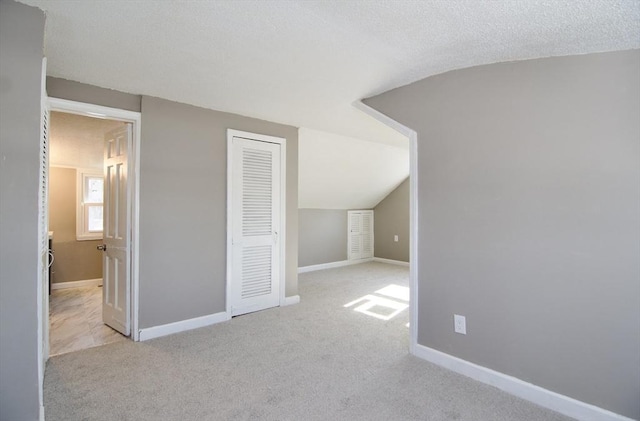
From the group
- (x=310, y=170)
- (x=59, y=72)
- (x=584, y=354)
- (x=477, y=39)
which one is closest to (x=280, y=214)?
(x=310, y=170)

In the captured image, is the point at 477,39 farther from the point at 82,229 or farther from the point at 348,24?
the point at 82,229

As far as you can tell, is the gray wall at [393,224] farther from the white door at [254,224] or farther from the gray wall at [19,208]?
the gray wall at [19,208]

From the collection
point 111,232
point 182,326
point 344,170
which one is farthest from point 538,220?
point 111,232

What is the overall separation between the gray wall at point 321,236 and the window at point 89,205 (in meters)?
3.39

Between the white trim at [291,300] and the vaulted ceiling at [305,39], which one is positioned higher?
the vaulted ceiling at [305,39]

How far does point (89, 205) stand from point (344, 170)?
423cm

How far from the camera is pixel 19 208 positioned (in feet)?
5.15

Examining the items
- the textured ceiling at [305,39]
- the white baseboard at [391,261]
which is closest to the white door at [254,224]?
the textured ceiling at [305,39]

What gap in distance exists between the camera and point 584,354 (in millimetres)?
1888

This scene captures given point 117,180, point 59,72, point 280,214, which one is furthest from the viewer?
point 280,214

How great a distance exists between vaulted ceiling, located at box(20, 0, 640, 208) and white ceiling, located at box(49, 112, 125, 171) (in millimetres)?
1042

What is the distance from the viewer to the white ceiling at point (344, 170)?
463cm

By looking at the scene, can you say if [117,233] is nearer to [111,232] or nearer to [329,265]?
[111,232]

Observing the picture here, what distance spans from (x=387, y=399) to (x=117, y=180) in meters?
3.07
